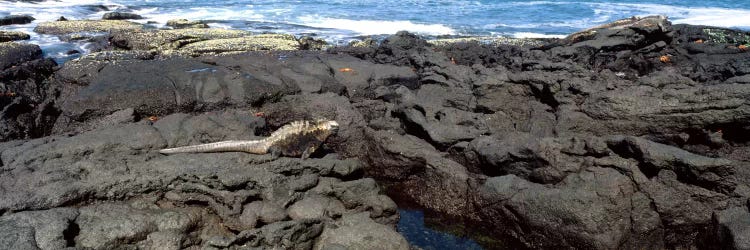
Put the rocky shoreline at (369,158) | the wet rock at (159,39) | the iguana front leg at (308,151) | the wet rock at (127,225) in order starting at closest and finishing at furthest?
the wet rock at (127,225), the rocky shoreline at (369,158), the iguana front leg at (308,151), the wet rock at (159,39)

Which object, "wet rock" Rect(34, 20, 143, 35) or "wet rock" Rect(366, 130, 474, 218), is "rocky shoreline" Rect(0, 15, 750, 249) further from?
"wet rock" Rect(34, 20, 143, 35)

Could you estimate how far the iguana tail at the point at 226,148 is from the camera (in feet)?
23.9

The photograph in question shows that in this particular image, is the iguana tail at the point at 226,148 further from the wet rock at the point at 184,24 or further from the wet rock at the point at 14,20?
the wet rock at the point at 14,20

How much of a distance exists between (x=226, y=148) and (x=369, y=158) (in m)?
2.29

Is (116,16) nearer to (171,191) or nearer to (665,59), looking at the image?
(171,191)

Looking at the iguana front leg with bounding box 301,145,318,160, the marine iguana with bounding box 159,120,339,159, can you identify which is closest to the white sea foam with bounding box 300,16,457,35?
the marine iguana with bounding box 159,120,339,159

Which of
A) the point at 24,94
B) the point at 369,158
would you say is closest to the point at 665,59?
the point at 369,158

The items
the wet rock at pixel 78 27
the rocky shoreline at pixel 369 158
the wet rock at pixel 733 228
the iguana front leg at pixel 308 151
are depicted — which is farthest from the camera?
the wet rock at pixel 78 27

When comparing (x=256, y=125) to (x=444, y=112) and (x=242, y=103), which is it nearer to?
(x=242, y=103)

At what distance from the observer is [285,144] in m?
7.62

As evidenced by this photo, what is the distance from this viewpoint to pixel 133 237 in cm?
552

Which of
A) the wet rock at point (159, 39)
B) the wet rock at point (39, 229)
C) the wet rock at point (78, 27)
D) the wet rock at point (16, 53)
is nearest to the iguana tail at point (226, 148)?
the wet rock at point (39, 229)

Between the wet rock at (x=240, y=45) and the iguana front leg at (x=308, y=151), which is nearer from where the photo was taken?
the iguana front leg at (x=308, y=151)

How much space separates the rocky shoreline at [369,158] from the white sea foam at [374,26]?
11134mm
